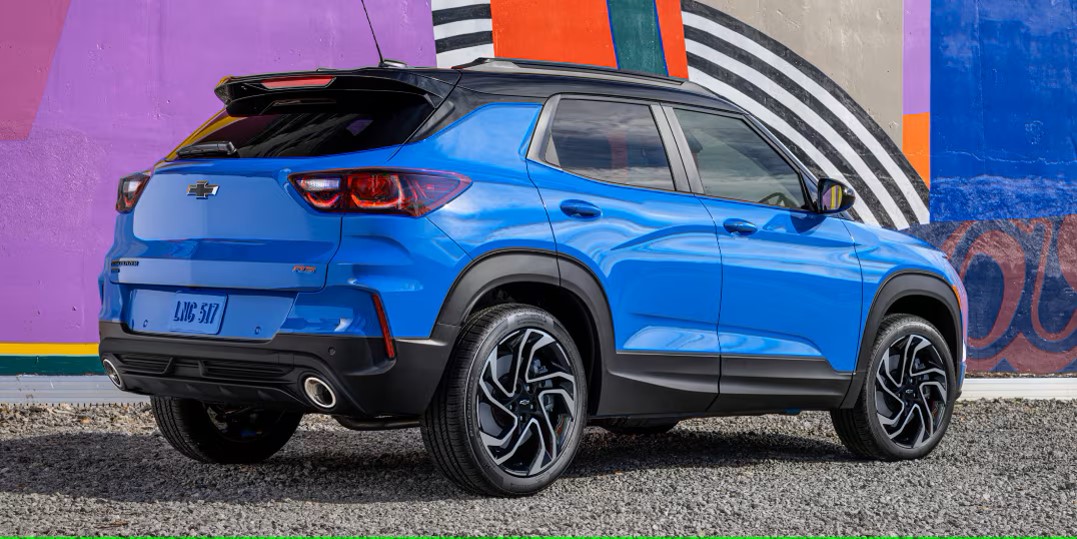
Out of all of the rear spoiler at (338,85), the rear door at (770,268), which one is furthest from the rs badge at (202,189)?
the rear door at (770,268)

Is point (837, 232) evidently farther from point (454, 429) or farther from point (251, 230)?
point (251, 230)

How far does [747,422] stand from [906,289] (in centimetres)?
209

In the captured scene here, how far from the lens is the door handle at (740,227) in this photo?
19.9 feet

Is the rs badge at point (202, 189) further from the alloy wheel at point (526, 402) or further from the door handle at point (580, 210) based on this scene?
the door handle at point (580, 210)

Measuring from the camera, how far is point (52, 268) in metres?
9.25

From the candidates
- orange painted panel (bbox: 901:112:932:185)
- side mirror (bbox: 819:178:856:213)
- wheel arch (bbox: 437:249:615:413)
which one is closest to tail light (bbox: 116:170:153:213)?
wheel arch (bbox: 437:249:615:413)

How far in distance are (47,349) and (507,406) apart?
16.6 ft

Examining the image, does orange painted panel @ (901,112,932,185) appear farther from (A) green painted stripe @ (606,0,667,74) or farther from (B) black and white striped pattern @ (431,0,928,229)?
(A) green painted stripe @ (606,0,667,74)

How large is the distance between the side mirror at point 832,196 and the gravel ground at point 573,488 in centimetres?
127

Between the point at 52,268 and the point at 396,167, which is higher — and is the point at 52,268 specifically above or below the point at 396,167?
below

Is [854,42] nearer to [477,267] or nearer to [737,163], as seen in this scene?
[737,163]

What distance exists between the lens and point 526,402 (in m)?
5.34

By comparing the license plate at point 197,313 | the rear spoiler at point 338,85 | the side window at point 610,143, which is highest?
the rear spoiler at point 338,85

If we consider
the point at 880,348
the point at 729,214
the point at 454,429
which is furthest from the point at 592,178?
the point at 880,348
